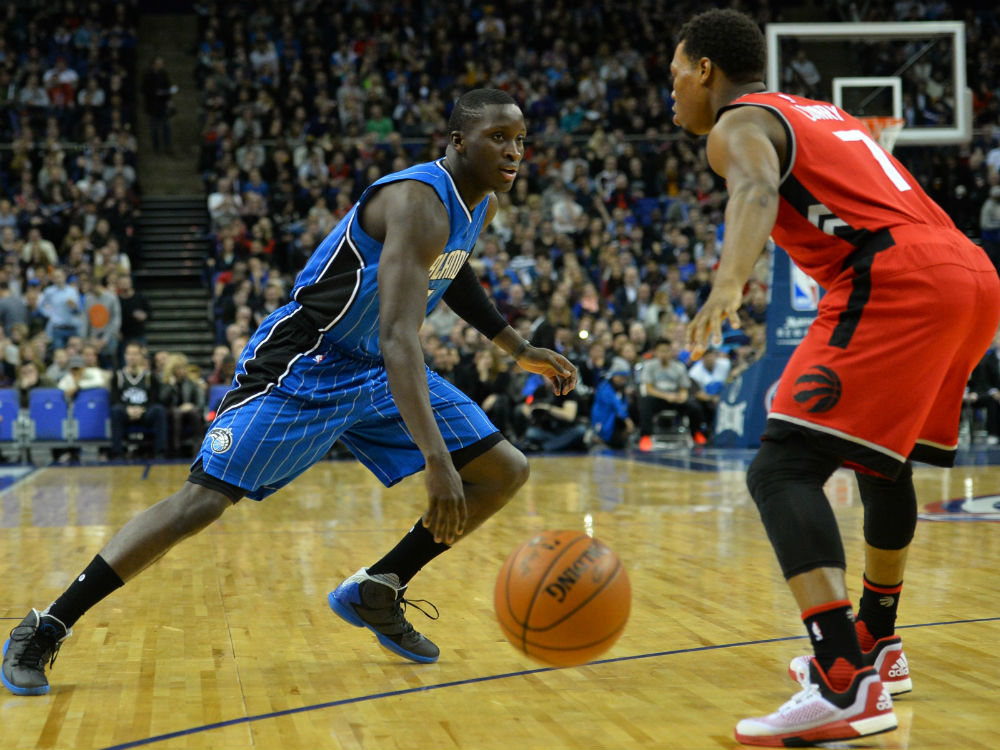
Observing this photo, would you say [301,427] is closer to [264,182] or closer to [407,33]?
[264,182]

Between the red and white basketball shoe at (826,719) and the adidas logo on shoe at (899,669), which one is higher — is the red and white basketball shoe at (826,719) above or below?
above

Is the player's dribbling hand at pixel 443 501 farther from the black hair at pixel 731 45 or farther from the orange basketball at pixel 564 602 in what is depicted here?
the black hair at pixel 731 45

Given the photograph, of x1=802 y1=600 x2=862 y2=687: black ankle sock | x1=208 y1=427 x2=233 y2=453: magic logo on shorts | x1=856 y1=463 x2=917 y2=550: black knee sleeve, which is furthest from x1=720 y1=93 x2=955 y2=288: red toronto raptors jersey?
x1=208 y1=427 x2=233 y2=453: magic logo on shorts

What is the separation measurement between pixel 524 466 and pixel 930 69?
1124 centimetres

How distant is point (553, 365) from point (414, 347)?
39.7 inches

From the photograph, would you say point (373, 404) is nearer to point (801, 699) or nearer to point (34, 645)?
point (34, 645)

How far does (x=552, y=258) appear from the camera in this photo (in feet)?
56.9

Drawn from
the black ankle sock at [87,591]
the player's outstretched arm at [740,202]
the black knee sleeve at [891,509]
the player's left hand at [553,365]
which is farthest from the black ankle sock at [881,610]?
the black ankle sock at [87,591]

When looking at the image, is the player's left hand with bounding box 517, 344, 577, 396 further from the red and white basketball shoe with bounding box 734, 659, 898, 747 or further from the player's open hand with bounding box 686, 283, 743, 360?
the red and white basketball shoe with bounding box 734, 659, 898, 747

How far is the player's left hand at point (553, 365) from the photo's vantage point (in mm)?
4238

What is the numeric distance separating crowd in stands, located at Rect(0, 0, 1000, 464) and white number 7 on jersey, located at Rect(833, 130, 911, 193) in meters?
10.6

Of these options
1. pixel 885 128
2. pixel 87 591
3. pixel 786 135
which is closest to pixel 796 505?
pixel 786 135

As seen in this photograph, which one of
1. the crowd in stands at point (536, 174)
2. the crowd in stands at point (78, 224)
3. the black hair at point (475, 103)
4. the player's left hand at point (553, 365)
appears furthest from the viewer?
the crowd in stands at point (536, 174)

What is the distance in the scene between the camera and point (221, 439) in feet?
11.8
